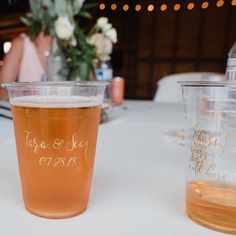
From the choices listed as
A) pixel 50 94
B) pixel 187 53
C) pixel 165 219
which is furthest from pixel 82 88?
pixel 187 53

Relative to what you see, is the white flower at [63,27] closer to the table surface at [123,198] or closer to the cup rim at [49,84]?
the table surface at [123,198]

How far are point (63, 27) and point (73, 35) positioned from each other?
0.09 meters

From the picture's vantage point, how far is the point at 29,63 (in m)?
1.50

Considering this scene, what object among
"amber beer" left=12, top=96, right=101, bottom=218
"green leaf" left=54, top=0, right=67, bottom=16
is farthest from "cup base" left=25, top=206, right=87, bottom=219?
"green leaf" left=54, top=0, right=67, bottom=16

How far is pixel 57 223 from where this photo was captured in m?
0.24

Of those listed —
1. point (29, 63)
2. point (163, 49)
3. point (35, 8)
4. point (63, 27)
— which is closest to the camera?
point (63, 27)

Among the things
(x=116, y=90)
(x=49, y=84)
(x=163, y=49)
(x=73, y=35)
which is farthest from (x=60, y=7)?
(x=163, y=49)

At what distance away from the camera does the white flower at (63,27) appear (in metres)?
1.04

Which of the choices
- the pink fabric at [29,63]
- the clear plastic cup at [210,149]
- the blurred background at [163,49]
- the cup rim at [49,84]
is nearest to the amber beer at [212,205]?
the clear plastic cup at [210,149]

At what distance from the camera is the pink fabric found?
57.4 inches

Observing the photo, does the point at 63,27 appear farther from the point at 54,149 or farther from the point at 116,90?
the point at 54,149

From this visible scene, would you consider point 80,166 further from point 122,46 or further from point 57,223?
point 122,46

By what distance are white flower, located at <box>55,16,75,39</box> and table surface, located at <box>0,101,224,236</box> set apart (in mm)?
610

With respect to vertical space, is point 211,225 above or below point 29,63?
below
